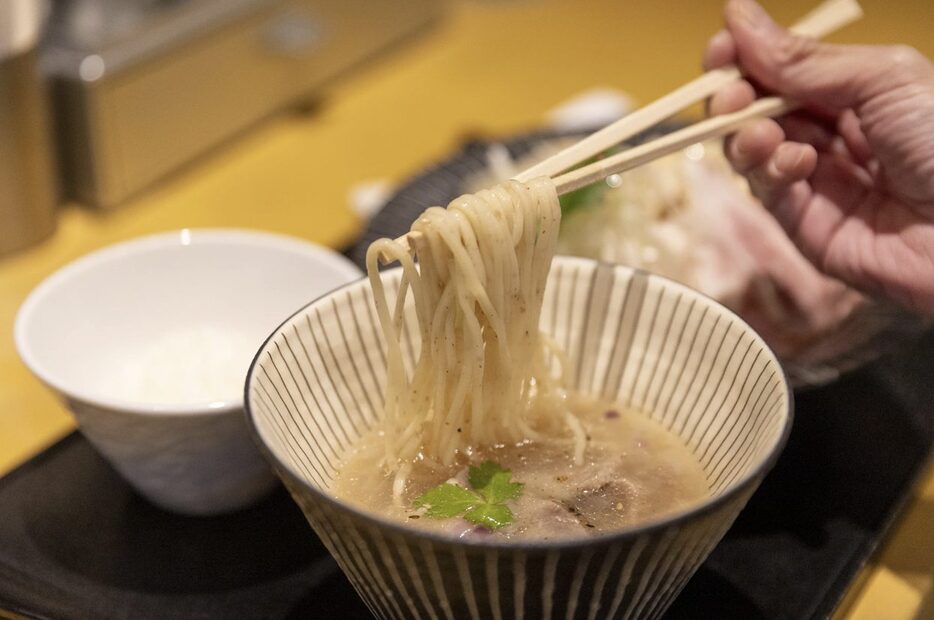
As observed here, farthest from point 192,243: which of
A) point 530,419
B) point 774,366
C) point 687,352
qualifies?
point 774,366

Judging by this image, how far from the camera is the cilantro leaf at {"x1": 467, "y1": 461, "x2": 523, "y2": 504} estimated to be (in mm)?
1057

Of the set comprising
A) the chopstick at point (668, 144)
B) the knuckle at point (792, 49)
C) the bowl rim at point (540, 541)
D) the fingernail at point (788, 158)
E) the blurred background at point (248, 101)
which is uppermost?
the knuckle at point (792, 49)

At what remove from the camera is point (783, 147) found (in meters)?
1.31

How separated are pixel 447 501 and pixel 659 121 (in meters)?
0.57

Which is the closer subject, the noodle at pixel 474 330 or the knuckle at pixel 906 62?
the noodle at pixel 474 330

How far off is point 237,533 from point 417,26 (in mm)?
2181

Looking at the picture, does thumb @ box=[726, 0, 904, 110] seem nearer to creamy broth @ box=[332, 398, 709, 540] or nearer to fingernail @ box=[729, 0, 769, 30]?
fingernail @ box=[729, 0, 769, 30]

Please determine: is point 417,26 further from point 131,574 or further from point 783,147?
point 131,574

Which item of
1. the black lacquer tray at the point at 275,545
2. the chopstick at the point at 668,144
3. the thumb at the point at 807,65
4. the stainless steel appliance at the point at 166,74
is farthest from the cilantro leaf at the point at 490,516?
the stainless steel appliance at the point at 166,74

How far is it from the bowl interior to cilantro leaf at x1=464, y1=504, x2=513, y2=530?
0.54 ft

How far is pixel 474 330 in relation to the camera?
3.56 ft

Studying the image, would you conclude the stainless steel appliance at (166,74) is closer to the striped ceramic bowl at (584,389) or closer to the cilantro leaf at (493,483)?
the striped ceramic bowl at (584,389)

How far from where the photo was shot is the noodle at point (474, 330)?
3.46ft

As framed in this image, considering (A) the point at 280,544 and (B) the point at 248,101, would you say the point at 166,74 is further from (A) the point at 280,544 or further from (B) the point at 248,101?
(A) the point at 280,544
